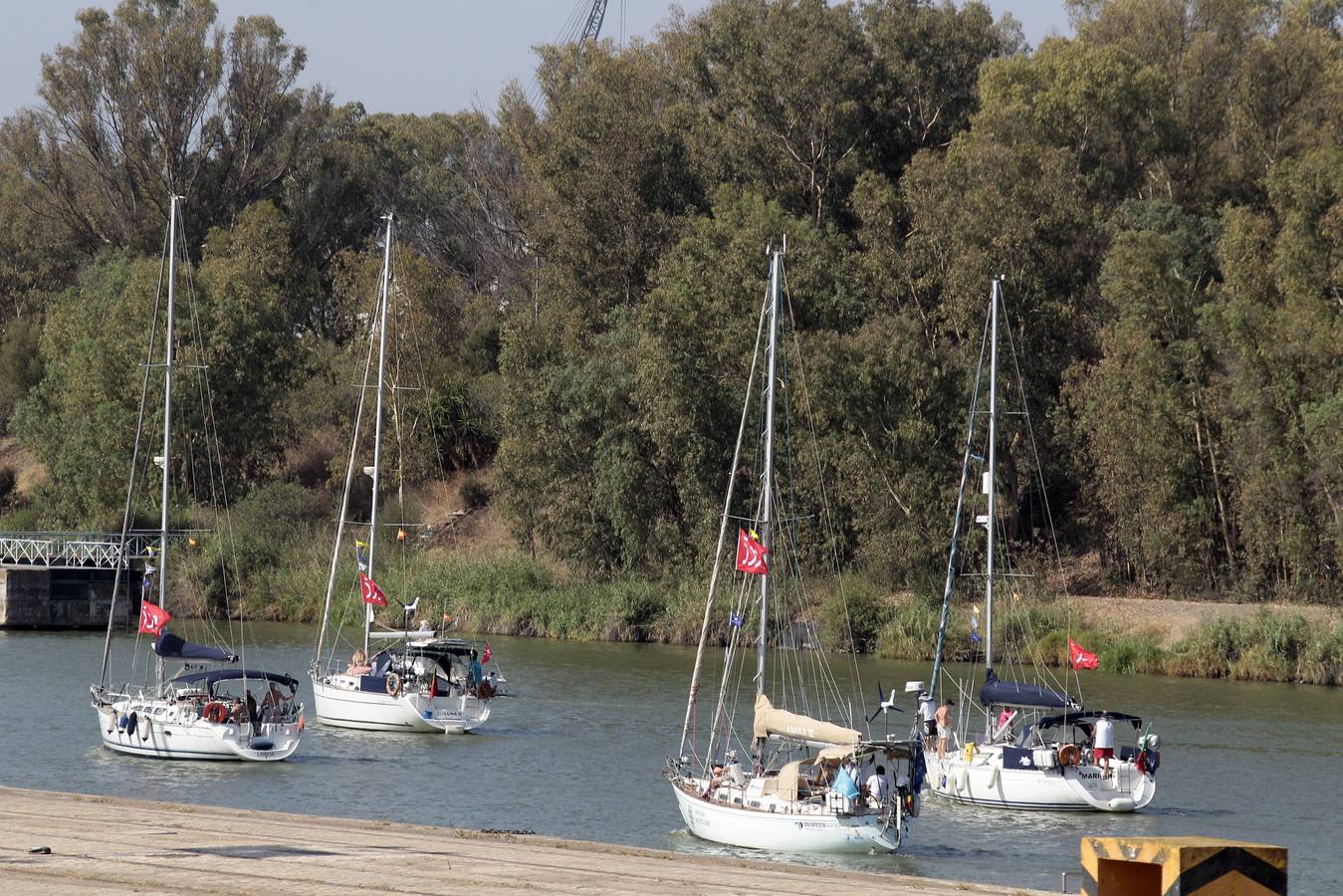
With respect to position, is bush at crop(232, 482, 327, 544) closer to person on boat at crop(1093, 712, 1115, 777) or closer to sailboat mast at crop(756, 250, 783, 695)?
sailboat mast at crop(756, 250, 783, 695)

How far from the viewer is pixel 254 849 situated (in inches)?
846

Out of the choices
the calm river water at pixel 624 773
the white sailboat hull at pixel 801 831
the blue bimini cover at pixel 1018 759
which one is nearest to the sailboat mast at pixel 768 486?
the white sailboat hull at pixel 801 831

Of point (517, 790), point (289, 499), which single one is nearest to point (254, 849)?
point (517, 790)

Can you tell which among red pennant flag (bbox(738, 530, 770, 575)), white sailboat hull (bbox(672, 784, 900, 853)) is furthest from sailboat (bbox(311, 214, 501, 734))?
white sailboat hull (bbox(672, 784, 900, 853))

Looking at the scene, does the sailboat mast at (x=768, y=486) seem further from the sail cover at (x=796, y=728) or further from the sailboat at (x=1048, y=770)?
the sailboat at (x=1048, y=770)

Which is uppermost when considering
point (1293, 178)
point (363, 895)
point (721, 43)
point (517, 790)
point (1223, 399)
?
point (721, 43)

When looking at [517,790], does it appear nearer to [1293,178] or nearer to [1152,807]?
[1152,807]

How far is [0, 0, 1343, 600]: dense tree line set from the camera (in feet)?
221

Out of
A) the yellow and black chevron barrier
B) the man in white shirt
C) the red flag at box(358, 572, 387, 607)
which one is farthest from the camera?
the red flag at box(358, 572, 387, 607)

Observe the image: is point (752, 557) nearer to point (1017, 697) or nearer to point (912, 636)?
point (1017, 697)

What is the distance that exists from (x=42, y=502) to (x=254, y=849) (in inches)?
2858

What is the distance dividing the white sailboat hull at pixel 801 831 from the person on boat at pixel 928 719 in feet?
30.0

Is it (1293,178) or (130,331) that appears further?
(130,331)

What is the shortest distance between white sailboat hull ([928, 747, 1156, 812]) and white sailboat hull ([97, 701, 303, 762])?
49.9 feet
